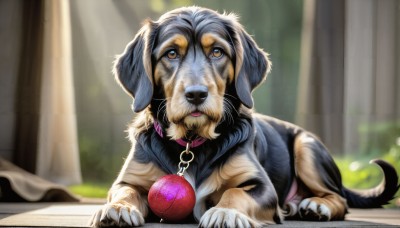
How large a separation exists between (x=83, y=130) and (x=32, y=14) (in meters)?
1.48

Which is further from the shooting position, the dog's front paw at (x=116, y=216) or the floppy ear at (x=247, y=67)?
the floppy ear at (x=247, y=67)

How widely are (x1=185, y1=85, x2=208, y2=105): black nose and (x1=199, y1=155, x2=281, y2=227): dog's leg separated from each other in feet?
1.79

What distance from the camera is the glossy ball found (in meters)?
3.54

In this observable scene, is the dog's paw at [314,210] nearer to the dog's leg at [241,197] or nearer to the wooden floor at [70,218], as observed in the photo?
the wooden floor at [70,218]

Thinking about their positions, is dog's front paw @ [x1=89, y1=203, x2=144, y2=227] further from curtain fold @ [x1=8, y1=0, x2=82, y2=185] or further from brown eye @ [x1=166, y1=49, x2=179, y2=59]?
curtain fold @ [x1=8, y1=0, x2=82, y2=185]

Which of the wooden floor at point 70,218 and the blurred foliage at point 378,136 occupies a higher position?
the wooden floor at point 70,218

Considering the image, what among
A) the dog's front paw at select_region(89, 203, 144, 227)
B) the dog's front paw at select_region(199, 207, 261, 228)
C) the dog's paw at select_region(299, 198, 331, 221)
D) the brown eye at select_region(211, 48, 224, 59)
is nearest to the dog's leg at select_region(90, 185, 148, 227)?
the dog's front paw at select_region(89, 203, 144, 227)

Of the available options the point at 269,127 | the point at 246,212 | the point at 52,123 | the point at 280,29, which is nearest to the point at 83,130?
the point at 52,123

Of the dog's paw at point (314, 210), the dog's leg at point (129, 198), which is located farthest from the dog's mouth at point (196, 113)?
the dog's paw at point (314, 210)

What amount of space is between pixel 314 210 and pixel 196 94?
4.20 feet

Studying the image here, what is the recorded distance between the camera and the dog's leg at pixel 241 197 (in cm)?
327

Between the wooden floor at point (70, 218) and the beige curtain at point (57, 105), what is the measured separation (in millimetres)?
2124

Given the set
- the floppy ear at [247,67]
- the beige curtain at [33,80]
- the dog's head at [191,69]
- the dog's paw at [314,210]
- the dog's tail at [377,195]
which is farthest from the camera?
the beige curtain at [33,80]

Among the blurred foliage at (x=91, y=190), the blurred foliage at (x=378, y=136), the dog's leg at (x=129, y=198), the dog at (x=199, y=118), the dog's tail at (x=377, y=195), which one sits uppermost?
the dog at (x=199, y=118)
